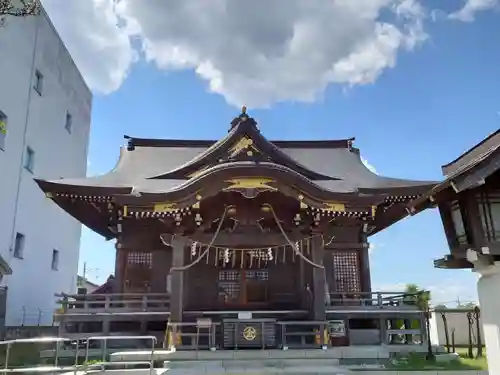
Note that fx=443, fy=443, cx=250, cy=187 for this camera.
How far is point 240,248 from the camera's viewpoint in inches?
477

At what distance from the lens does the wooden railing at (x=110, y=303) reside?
11.7 metres

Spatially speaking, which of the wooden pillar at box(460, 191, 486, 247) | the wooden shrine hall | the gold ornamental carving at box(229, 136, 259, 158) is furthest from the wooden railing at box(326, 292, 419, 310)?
the wooden pillar at box(460, 191, 486, 247)

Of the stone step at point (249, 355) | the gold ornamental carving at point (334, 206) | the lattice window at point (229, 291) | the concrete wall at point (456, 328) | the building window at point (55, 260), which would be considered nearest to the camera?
the stone step at point (249, 355)

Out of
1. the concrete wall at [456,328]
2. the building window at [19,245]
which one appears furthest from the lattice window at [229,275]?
the building window at [19,245]

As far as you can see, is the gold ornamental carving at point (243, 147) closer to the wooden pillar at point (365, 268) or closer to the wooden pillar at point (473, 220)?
the wooden pillar at point (365, 268)

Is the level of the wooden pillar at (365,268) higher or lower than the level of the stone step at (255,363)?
higher

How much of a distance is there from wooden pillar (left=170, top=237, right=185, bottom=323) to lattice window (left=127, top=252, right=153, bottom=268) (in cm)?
228

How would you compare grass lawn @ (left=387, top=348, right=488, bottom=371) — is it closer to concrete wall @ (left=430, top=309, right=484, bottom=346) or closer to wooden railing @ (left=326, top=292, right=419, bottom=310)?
wooden railing @ (left=326, top=292, right=419, bottom=310)

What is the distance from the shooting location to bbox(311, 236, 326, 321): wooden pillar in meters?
11.3

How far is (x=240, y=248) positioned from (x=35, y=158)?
385 inches

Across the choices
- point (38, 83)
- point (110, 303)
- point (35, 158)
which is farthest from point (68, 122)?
point (110, 303)

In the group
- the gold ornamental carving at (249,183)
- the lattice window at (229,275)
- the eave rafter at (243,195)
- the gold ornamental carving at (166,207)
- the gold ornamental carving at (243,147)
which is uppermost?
the gold ornamental carving at (243,147)

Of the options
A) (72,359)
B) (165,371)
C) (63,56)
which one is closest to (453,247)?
(165,371)

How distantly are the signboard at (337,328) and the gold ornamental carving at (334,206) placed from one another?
303cm
